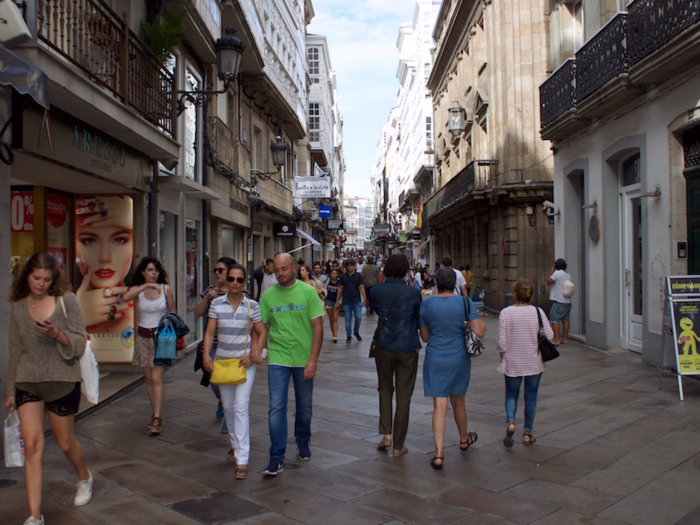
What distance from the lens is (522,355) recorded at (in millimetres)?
5965

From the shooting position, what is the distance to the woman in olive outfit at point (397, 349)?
18.8 ft

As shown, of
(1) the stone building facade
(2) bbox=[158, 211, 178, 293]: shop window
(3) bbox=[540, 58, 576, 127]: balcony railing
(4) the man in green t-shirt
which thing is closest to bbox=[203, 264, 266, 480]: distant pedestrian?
(4) the man in green t-shirt

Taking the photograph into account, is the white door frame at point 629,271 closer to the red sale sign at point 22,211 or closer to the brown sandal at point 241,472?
the brown sandal at point 241,472

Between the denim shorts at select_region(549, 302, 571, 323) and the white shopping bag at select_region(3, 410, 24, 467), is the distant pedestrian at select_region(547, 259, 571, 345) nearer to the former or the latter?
the denim shorts at select_region(549, 302, 571, 323)

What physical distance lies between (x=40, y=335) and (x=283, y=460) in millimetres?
2177

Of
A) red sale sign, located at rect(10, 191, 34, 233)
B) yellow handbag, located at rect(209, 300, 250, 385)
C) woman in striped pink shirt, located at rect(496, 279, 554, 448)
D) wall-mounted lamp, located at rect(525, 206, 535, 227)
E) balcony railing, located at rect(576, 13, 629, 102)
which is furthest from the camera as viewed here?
wall-mounted lamp, located at rect(525, 206, 535, 227)

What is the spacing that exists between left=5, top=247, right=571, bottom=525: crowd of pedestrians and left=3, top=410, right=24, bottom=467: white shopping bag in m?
0.09

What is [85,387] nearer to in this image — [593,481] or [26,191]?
[593,481]

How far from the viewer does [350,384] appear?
363 inches

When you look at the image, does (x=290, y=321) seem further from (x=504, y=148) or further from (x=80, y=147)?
(x=504, y=148)

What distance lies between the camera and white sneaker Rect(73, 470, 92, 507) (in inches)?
179

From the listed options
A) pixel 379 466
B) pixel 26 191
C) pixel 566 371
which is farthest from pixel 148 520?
pixel 566 371

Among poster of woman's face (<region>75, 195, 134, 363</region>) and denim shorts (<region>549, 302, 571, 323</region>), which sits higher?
poster of woman's face (<region>75, 195, 134, 363</region>)

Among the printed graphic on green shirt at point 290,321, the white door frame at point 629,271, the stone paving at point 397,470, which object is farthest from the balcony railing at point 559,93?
the printed graphic on green shirt at point 290,321
